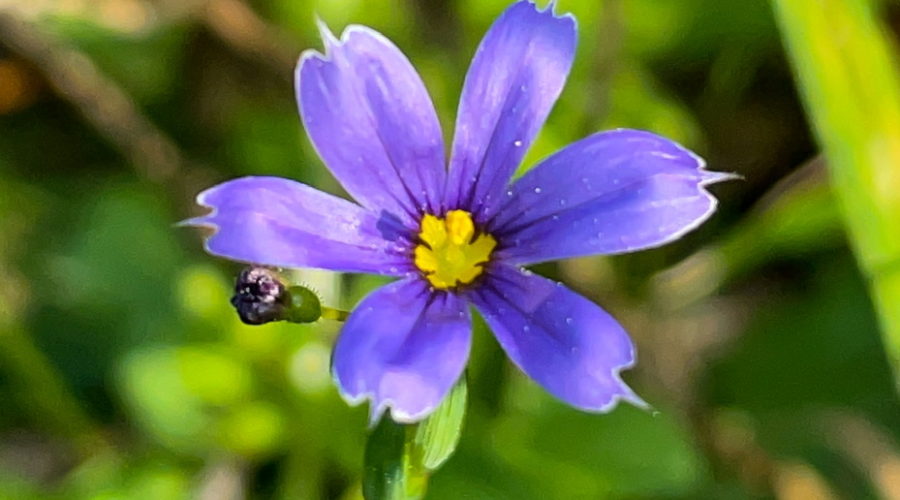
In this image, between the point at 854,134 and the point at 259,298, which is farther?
the point at 854,134

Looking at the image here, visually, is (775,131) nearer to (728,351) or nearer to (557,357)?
(728,351)

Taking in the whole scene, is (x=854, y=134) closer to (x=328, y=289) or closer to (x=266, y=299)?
(x=328, y=289)

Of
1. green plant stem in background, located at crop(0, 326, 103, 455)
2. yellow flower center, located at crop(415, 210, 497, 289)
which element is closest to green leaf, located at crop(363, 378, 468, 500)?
yellow flower center, located at crop(415, 210, 497, 289)

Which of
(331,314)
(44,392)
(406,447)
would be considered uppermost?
(331,314)

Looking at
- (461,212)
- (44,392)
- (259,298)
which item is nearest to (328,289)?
(44,392)

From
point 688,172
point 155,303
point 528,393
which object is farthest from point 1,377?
point 688,172

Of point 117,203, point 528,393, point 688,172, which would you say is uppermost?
point 688,172
